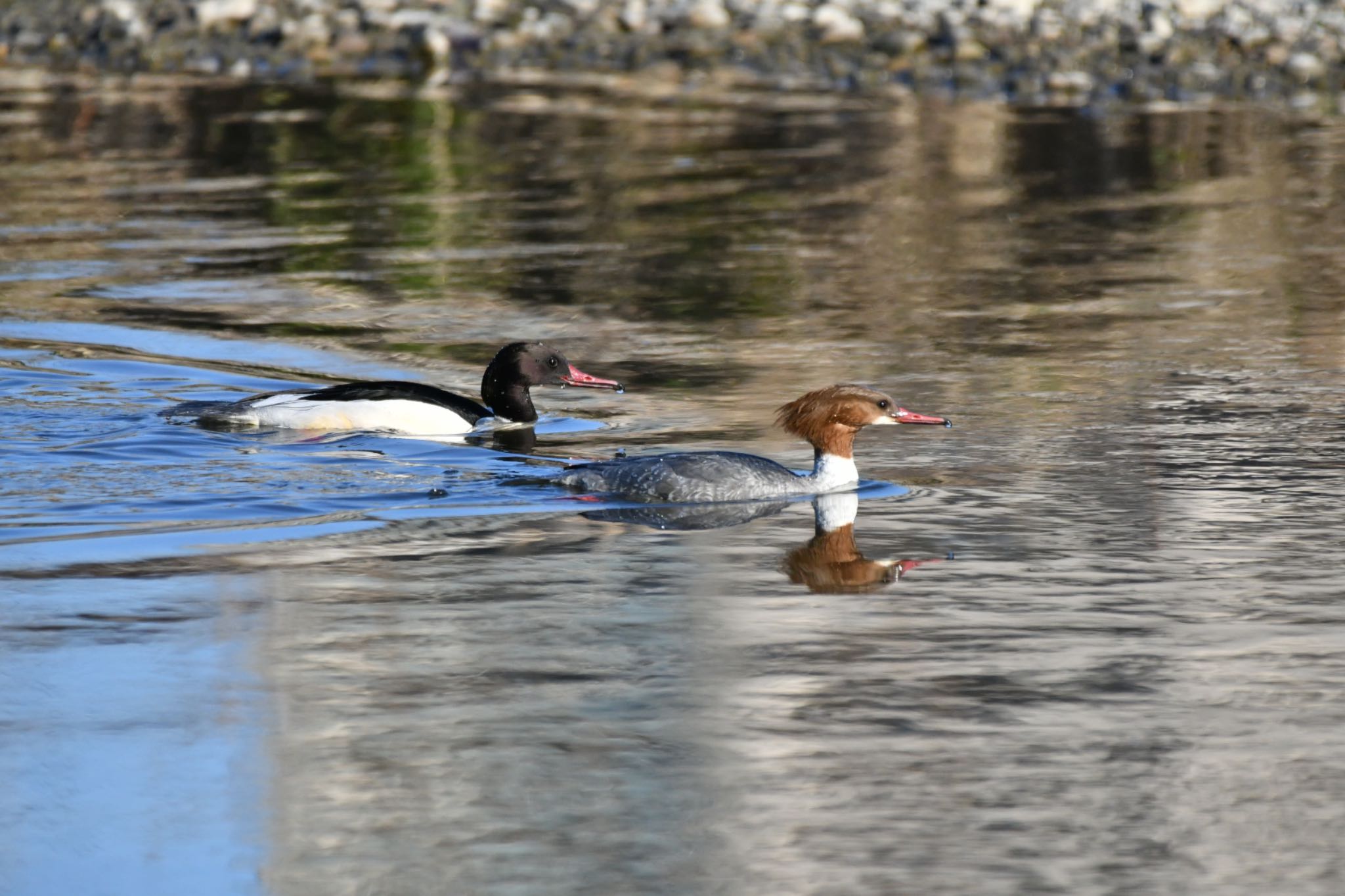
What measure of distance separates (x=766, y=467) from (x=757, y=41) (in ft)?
67.2

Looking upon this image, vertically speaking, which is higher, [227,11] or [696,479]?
[227,11]

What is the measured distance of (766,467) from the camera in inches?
397

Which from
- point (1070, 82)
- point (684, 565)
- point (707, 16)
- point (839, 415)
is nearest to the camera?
point (684, 565)

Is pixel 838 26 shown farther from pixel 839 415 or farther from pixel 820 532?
pixel 820 532

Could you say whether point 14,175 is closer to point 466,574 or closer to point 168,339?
point 168,339

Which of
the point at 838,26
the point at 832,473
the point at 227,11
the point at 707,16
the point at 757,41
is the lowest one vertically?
the point at 832,473

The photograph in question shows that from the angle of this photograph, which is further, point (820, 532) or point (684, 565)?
point (820, 532)

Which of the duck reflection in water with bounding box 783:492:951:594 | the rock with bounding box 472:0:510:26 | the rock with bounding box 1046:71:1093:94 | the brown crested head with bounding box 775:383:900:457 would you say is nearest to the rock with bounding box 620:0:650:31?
the rock with bounding box 472:0:510:26

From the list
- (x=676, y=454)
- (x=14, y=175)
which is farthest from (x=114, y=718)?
(x=14, y=175)

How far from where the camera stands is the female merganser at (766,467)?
995 cm

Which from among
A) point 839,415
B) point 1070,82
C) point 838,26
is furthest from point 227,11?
point 839,415

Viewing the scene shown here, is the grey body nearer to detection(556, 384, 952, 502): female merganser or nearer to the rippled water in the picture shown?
detection(556, 384, 952, 502): female merganser

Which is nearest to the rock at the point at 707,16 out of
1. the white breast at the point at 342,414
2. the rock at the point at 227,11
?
the rock at the point at 227,11

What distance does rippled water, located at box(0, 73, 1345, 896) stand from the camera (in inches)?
233
